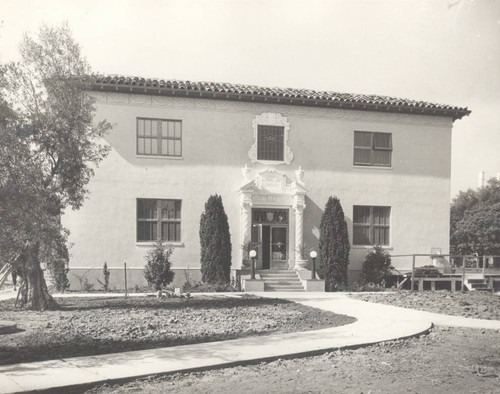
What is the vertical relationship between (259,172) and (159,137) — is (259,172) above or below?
below

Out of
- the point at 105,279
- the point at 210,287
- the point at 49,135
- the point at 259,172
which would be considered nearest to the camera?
the point at 49,135

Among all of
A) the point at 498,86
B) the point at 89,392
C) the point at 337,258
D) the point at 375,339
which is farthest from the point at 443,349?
the point at 337,258

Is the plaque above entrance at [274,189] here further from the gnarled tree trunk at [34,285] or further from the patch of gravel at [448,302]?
the gnarled tree trunk at [34,285]

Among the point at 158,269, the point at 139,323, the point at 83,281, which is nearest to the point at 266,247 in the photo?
the point at 158,269

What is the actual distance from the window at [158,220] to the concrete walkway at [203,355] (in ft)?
35.2

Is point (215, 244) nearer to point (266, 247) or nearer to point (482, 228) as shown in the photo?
point (266, 247)

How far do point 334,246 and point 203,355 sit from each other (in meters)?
14.0

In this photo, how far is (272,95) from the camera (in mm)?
Answer: 21828

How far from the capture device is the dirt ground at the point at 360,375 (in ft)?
21.2

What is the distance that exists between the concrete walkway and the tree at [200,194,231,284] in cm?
875

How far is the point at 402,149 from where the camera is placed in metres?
23.7

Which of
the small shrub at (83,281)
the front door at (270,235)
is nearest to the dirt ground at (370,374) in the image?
the front door at (270,235)

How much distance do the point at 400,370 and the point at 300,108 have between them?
1641 centimetres

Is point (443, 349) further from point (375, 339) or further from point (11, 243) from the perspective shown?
point (11, 243)
